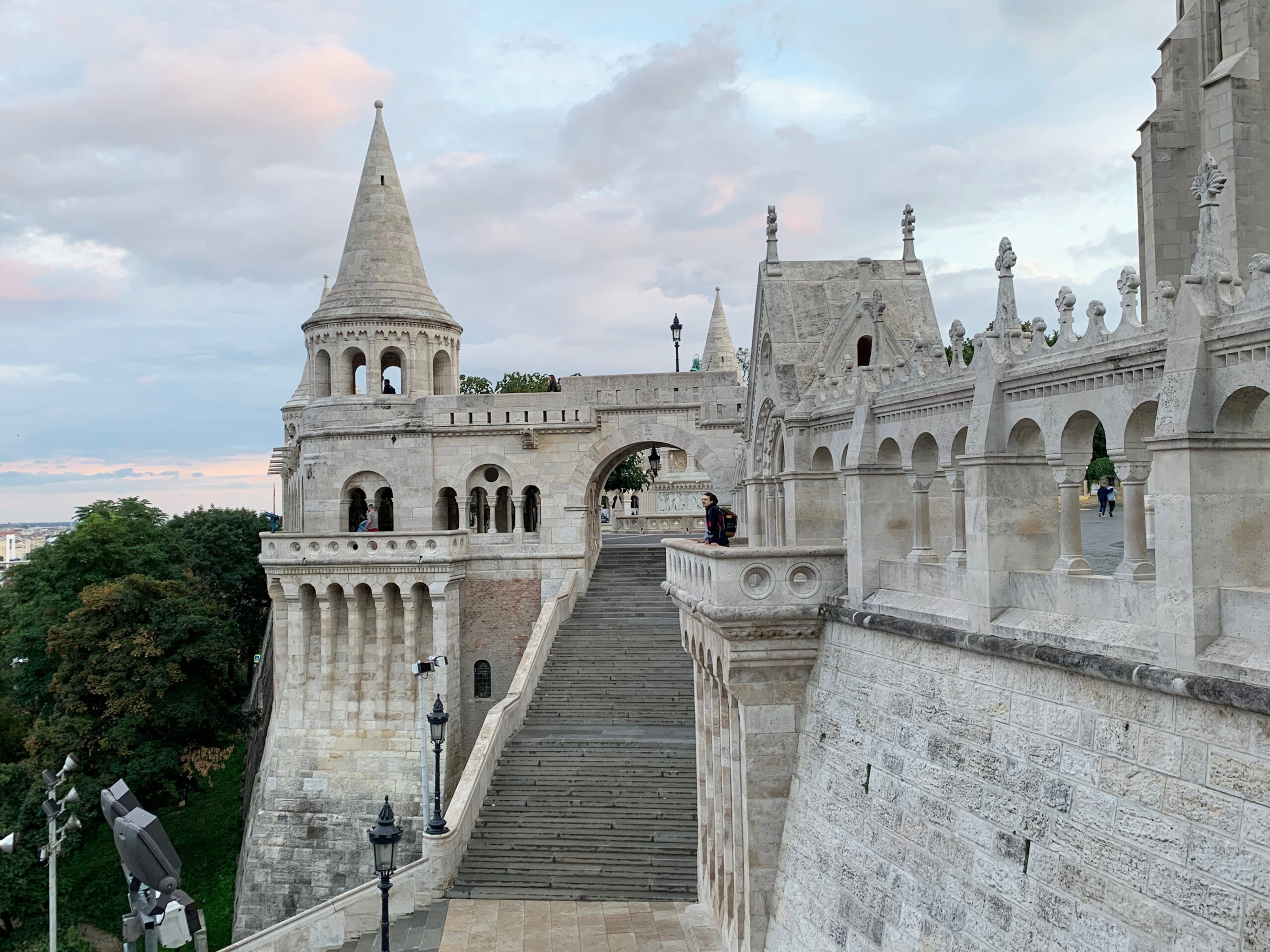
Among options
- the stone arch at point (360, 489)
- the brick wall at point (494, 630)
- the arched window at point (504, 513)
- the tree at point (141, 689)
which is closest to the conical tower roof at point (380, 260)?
the stone arch at point (360, 489)

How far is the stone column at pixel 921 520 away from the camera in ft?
33.9

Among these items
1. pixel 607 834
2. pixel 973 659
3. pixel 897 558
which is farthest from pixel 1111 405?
pixel 607 834

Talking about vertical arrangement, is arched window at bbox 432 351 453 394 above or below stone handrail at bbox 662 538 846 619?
above

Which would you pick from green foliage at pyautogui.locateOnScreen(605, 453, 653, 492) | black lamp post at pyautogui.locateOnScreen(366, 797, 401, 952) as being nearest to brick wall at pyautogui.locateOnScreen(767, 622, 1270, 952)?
black lamp post at pyautogui.locateOnScreen(366, 797, 401, 952)

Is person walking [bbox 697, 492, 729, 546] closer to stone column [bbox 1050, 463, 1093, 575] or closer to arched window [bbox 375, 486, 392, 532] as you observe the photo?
stone column [bbox 1050, 463, 1093, 575]

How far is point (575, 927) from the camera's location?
16422mm

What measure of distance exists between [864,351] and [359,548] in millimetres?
17477

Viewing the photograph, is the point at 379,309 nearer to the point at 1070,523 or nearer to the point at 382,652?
the point at 382,652

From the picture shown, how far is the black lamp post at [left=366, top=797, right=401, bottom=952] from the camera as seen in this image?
1388cm

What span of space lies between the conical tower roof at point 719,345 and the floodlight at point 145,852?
156 feet

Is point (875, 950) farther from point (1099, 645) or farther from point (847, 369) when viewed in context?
point (847, 369)

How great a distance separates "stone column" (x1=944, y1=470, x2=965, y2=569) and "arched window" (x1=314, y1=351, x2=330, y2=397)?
2427cm

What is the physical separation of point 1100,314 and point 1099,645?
240 cm

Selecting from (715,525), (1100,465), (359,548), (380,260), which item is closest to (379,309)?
(380,260)
